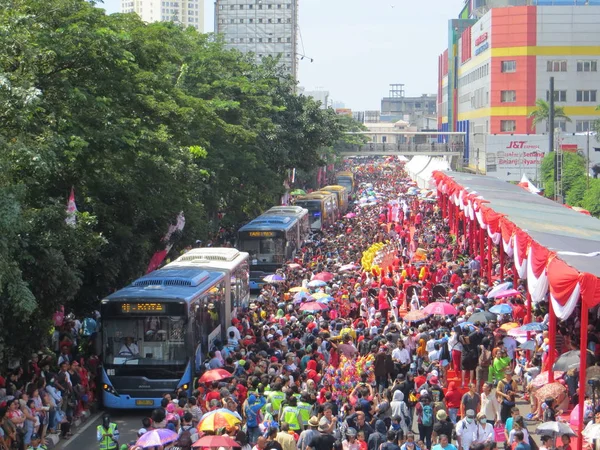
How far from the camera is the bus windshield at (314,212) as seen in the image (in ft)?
192

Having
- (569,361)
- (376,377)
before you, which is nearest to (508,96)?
(376,377)

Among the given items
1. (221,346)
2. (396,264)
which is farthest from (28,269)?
(396,264)

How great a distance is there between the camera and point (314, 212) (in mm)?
59469

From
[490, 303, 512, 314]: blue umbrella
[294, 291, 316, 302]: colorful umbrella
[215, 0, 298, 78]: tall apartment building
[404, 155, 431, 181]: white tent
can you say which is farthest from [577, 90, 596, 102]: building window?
[215, 0, 298, 78]: tall apartment building

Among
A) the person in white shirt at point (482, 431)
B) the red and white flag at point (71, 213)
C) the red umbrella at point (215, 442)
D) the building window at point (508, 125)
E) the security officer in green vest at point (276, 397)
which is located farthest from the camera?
the building window at point (508, 125)

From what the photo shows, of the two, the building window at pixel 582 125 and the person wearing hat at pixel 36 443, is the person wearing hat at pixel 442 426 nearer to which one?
the person wearing hat at pixel 36 443

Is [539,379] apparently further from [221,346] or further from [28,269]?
[28,269]

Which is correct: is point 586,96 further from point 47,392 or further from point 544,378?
point 47,392

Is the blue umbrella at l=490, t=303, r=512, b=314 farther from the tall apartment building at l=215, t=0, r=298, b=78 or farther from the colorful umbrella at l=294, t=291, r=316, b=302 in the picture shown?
the tall apartment building at l=215, t=0, r=298, b=78

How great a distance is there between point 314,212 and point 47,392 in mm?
41710

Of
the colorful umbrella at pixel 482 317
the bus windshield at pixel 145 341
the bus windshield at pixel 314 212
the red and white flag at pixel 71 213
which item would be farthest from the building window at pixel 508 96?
the bus windshield at pixel 145 341

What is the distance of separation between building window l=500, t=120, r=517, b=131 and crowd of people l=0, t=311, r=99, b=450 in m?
72.4

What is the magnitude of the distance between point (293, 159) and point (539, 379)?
39.6 metres

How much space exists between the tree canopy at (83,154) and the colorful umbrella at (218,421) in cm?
314
